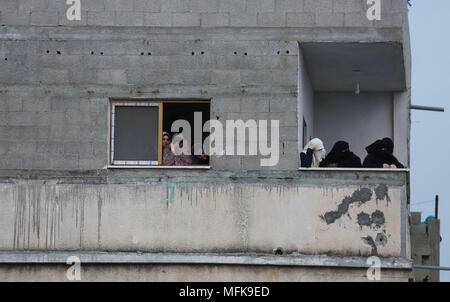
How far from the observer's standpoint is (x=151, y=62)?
1756 centimetres

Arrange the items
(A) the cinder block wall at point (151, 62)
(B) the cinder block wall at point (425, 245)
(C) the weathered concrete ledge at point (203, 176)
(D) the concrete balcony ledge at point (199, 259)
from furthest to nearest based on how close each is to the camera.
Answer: (B) the cinder block wall at point (425, 245)
(A) the cinder block wall at point (151, 62)
(C) the weathered concrete ledge at point (203, 176)
(D) the concrete balcony ledge at point (199, 259)

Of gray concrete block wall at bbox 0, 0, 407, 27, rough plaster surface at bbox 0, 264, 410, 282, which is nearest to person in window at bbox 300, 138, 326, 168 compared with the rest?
rough plaster surface at bbox 0, 264, 410, 282

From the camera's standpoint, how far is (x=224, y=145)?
17.4 meters

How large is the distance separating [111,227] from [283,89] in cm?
343

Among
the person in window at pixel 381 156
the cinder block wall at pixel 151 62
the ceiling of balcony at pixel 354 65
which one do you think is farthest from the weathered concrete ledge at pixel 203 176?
the ceiling of balcony at pixel 354 65

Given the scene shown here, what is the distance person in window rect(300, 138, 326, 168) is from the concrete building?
0.24 metres

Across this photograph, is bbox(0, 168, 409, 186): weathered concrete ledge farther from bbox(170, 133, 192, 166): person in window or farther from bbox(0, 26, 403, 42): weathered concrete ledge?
bbox(0, 26, 403, 42): weathered concrete ledge

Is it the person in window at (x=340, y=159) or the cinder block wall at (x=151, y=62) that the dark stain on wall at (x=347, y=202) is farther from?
the cinder block wall at (x=151, y=62)

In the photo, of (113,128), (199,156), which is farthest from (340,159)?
(113,128)

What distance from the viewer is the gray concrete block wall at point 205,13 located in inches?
688

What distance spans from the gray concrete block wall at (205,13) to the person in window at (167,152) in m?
1.77

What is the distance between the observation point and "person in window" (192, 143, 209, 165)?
17578 millimetres

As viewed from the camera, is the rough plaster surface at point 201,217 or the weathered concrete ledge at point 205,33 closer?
the rough plaster surface at point 201,217
